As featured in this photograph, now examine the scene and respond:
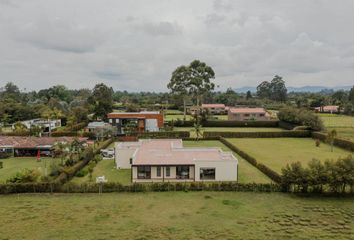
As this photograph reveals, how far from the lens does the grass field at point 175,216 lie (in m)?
20.5

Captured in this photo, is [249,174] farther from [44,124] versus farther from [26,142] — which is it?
[44,124]

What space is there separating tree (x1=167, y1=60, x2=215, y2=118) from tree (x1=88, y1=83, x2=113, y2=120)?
14962 mm

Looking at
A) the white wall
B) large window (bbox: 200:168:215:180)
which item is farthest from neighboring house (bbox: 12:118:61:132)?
the white wall

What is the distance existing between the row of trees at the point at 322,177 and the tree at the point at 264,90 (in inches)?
5731

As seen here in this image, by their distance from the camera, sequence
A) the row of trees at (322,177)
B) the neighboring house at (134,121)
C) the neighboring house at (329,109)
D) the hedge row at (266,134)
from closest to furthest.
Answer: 1. the row of trees at (322,177)
2. the hedge row at (266,134)
3. the neighboring house at (134,121)
4. the neighboring house at (329,109)

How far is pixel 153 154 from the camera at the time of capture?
35.0m

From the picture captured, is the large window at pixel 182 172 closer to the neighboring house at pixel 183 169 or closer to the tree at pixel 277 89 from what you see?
the neighboring house at pixel 183 169

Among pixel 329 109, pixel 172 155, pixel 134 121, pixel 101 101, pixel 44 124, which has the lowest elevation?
pixel 172 155

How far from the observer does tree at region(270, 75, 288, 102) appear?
531 ft

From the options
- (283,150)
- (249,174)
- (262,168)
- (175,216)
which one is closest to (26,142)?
(249,174)

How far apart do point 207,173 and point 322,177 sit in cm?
998

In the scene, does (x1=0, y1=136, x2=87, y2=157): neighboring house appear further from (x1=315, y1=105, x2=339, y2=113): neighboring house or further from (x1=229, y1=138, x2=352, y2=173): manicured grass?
(x1=315, y1=105, x2=339, y2=113): neighboring house

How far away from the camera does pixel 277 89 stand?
165m

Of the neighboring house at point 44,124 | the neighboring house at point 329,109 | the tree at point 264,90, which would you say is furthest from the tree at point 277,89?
the neighboring house at point 44,124
